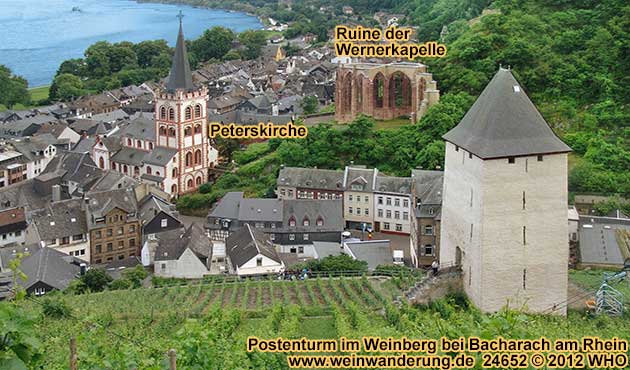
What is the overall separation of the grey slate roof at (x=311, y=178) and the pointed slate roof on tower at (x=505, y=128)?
17422 mm

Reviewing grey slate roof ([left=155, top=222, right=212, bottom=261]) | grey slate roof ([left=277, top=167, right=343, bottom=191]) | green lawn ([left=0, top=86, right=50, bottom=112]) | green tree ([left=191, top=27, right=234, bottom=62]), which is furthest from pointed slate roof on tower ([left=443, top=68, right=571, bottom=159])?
green tree ([left=191, top=27, right=234, bottom=62])

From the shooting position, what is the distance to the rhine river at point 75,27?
4286 inches

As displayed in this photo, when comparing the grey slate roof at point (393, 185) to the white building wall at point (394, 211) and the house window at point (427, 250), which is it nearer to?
the white building wall at point (394, 211)

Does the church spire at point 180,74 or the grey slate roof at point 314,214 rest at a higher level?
the church spire at point 180,74

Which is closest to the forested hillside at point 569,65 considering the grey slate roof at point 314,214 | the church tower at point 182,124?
the grey slate roof at point 314,214

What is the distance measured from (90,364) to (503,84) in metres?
14.2

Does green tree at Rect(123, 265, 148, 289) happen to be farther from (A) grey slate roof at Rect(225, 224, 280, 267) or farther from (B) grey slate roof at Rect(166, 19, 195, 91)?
(B) grey slate roof at Rect(166, 19, 195, 91)

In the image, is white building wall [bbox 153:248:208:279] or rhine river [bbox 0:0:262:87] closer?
white building wall [bbox 153:248:208:279]

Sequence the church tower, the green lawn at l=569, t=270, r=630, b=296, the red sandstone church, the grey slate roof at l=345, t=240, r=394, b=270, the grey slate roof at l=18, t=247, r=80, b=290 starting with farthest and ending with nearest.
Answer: the church tower
the red sandstone church
the grey slate roof at l=345, t=240, r=394, b=270
the grey slate roof at l=18, t=247, r=80, b=290
the green lawn at l=569, t=270, r=630, b=296

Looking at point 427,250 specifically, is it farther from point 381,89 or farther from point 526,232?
point 381,89

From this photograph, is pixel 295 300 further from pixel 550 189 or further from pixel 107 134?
pixel 107 134

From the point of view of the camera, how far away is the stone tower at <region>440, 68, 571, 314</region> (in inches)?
818

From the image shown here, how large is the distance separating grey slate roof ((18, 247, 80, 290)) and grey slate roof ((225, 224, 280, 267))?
20.8 feet

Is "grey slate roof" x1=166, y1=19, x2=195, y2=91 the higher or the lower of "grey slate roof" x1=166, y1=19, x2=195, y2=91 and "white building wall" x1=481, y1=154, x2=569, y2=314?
the higher
